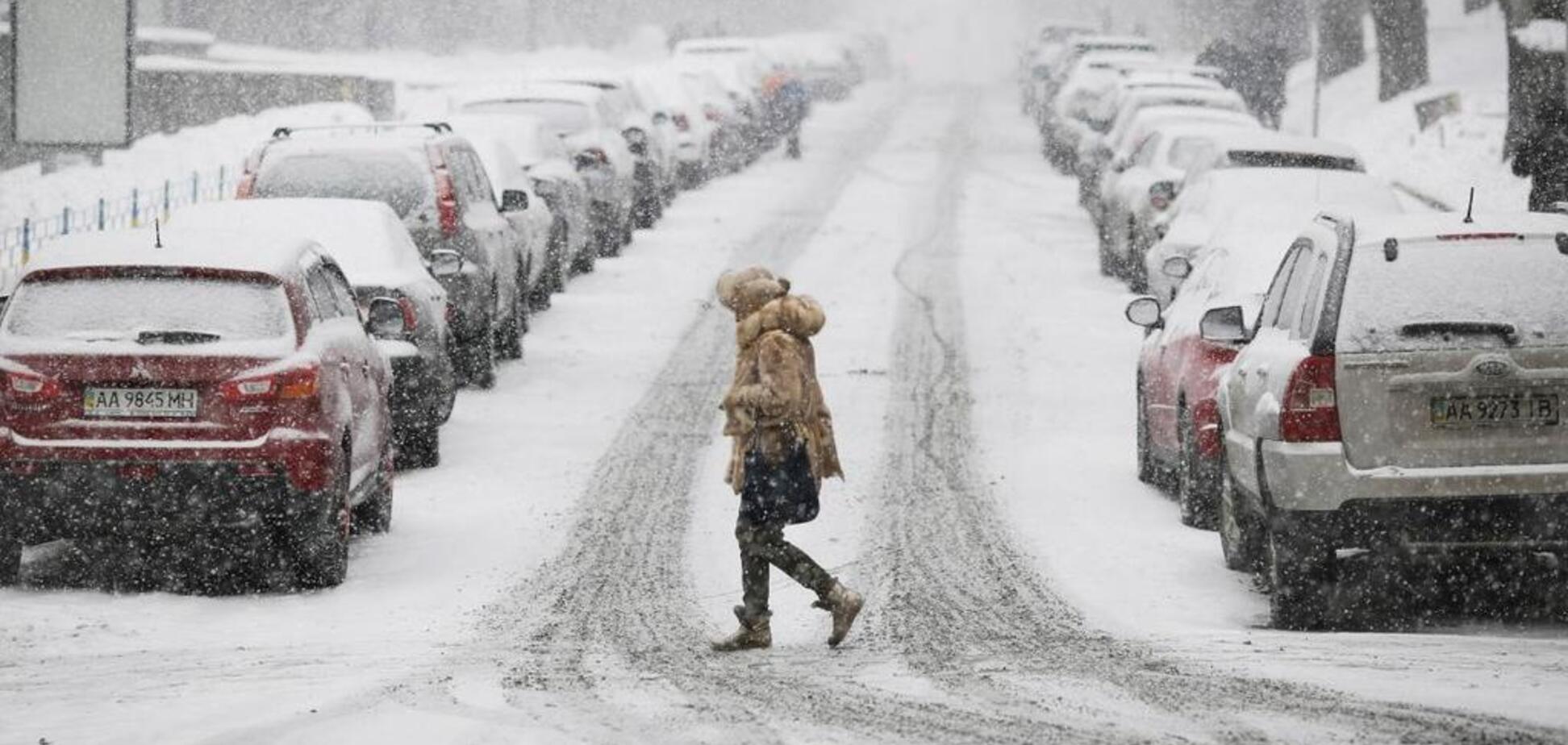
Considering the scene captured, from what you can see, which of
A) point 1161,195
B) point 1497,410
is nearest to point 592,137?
point 1161,195

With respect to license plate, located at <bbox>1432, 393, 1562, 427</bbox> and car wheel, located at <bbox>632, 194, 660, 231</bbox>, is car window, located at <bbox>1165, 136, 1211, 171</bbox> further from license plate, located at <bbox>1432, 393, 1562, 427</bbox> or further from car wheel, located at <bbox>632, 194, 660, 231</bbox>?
license plate, located at <bbox>1432, 393, 1562, 427</bbox>

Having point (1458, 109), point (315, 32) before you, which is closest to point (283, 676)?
point (1458, 109)

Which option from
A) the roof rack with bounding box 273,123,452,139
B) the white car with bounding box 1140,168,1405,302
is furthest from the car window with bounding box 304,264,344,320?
the white car with bounding box 1140,168,1405,302

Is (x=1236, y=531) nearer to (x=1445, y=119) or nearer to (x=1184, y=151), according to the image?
(x=1184, y=151)

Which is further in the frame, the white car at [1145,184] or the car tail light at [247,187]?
the white car at [1145,184]

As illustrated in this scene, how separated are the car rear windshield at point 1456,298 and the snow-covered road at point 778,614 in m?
1.08

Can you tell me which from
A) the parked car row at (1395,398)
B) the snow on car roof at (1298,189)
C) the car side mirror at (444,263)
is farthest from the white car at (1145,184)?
the parked car row at (1395,398)

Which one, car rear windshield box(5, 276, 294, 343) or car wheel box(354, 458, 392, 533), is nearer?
car rear windshield box(5, 276, 294, 343)

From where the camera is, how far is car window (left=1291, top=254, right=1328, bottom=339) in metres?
10.3

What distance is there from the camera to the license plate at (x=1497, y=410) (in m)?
10.1

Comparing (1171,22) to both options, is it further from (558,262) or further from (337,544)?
(337,544)

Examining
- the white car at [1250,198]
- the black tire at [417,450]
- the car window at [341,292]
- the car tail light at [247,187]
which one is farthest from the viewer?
the white car at [1250,198]

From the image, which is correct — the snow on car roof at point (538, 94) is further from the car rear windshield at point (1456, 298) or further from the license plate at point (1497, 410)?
the license plate at point (1497, 410)

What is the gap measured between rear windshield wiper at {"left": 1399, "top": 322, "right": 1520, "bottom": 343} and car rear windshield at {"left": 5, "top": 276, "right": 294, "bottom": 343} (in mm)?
4593
